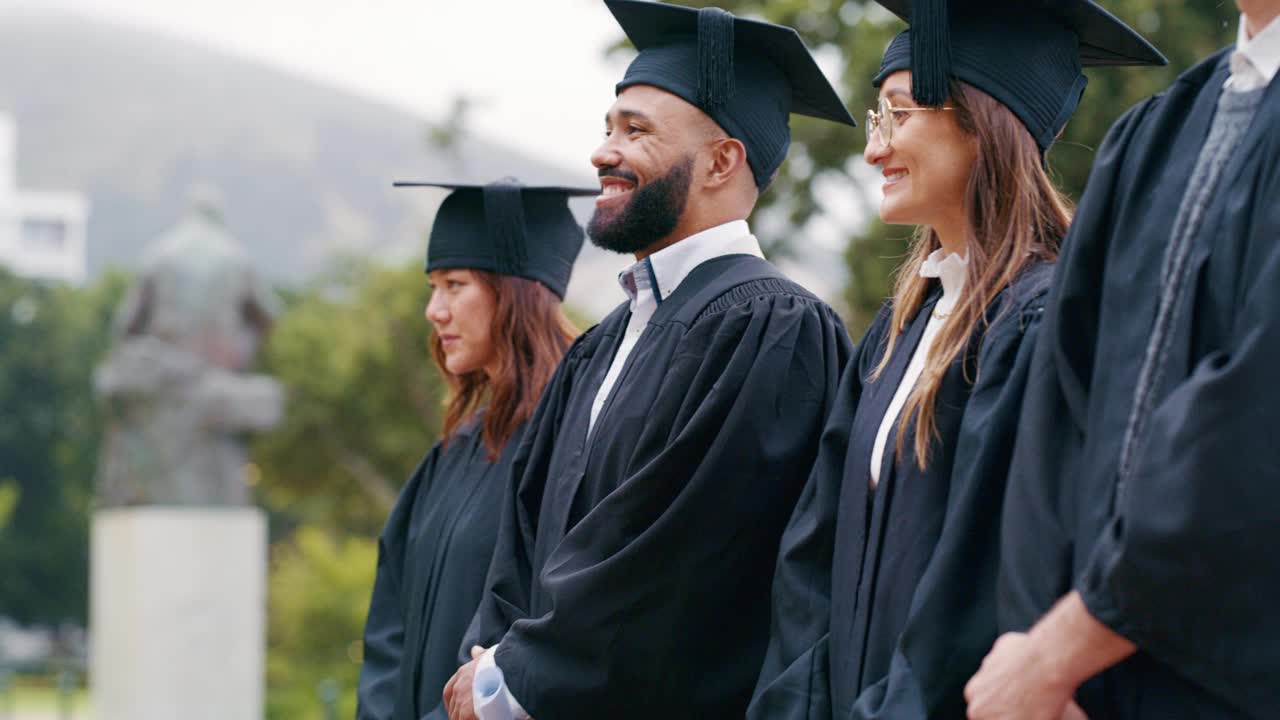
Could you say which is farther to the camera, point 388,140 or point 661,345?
point 388,140

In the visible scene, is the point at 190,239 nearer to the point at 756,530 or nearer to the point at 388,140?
the point at 756,530

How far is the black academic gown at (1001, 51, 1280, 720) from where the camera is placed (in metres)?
1.92

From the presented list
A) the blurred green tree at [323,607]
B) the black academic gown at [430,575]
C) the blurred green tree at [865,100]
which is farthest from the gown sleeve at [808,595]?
the blurred green tree at [323,607]

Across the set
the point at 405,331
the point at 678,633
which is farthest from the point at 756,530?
the point at 405,331

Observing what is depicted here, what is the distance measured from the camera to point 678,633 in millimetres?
3258

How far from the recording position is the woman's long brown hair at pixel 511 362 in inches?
181

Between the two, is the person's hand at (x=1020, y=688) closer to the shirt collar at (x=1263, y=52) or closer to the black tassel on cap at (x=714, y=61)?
the shirt collar at (x=1263, y=52)

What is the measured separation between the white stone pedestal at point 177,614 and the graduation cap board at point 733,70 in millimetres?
8484

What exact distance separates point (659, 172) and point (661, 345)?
0.46 m

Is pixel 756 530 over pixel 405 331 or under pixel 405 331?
over

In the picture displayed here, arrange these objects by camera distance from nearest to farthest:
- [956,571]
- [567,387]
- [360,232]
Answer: [956,571], [567,387], [360,232]

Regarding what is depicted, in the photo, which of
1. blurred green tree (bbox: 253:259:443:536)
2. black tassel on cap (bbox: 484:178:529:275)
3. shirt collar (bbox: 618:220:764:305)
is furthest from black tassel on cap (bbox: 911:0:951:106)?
blurred green tree (bbox: 253:259:443:536)

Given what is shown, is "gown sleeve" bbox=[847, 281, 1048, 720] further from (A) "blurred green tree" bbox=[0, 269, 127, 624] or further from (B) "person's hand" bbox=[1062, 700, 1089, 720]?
(A) "blurred green tree" bbox=[0, 269, 127, 624]

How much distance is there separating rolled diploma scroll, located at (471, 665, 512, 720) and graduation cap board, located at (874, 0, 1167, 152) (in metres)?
1.52
